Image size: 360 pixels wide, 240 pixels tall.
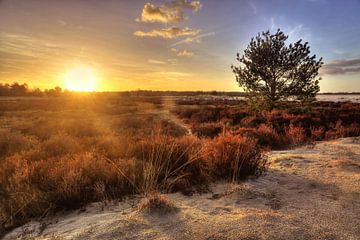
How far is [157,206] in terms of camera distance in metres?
3.37

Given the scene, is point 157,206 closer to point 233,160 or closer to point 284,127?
point 233,160

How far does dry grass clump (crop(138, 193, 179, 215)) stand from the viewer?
3301 millimetres

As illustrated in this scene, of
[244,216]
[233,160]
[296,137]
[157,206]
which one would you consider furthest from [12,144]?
[296,137]

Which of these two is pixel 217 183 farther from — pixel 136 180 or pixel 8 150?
pixel 8 150

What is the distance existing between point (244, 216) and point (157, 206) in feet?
3.69

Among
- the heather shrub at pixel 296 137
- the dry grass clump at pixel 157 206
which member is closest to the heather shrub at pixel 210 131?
the heather shrub at pixel 296 137

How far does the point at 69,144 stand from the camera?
8555mm

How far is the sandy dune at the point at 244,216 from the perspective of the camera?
107 inches

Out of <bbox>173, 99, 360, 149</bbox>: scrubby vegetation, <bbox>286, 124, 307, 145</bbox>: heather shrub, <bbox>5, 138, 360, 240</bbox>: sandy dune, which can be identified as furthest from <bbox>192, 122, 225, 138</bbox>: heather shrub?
<bbox>5, 138, 360, 240</bbox>: sandy dune

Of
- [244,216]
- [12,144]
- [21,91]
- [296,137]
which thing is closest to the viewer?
[244,216]

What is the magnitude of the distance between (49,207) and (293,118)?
12.8 meters

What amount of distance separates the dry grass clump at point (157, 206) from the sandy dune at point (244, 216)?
0.09m

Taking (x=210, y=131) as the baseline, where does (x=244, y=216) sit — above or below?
above

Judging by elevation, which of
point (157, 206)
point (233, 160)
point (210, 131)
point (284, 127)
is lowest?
point (210, 131)
